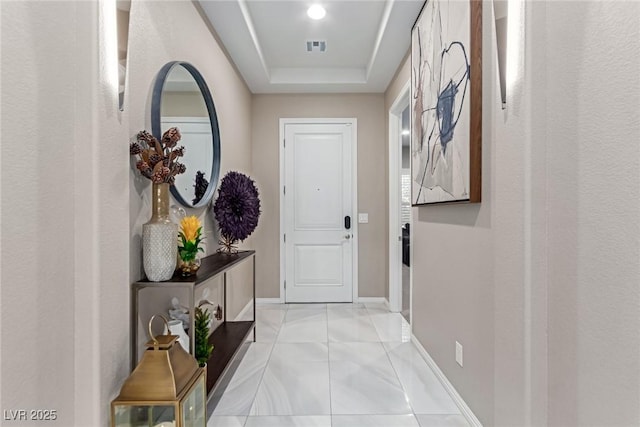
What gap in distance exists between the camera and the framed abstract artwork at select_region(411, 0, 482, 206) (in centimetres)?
165

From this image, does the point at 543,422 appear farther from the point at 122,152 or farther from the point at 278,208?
the point at 278,208

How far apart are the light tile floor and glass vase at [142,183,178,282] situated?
870 millimetres

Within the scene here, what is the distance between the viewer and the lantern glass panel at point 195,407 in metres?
1.33

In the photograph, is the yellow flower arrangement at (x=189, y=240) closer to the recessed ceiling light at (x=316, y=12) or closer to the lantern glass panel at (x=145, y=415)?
the lantern glass panel at (x=145, y=415)

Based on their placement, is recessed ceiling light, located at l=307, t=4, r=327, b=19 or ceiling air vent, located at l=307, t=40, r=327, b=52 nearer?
recessed ceiling light, located at l=307, t=4, r=327, b=19

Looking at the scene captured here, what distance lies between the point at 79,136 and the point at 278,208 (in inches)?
118

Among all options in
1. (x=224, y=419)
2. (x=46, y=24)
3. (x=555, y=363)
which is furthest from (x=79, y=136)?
(x=555, y=363)

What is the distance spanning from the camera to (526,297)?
1.25 metres

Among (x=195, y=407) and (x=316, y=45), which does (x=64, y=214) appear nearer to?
(x=195, y=407)

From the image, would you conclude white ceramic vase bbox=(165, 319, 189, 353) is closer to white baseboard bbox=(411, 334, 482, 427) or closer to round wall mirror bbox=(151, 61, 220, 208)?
round wall mirror bbox=(151, 61, 220, 208)

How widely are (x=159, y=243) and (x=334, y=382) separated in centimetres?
139

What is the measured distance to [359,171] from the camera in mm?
4148

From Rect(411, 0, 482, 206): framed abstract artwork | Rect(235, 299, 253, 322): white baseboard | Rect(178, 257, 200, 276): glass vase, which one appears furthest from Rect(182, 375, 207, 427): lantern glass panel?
Rect(235, 299, 253, 322): white baseboard

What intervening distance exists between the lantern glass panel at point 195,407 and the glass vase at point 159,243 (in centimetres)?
49
